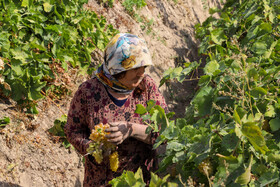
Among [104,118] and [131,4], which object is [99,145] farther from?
[131,4]

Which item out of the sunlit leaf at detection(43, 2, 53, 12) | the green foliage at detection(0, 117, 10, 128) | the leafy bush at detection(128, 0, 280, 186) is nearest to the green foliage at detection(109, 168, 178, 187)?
the leafy bush at detection(128, 0, 280, 186)

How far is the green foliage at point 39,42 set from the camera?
12.4 ft

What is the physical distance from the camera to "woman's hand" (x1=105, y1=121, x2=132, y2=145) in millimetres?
2189

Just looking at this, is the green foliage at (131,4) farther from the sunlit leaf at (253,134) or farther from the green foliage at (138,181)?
the sunlit leaf at (253,134)

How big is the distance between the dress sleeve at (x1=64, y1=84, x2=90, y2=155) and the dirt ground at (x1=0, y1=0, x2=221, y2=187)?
1.15m

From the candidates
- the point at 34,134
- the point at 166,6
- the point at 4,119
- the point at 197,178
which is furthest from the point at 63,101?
the point at 166,6

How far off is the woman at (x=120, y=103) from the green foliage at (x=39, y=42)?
4.91ft

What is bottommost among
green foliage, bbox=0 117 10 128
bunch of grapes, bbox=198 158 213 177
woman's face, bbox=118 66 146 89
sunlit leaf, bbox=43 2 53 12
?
green foliage, bbox=0 117 10 128

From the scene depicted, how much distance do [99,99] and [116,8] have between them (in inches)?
147

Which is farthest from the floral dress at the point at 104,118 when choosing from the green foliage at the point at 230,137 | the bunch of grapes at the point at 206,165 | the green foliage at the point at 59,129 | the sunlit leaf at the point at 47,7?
the sunlit leaf at the point at 47,7

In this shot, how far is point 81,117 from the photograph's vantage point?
99.7 inches

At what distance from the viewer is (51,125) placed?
408cm

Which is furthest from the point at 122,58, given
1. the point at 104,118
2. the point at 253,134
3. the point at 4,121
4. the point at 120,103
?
the point at 4,121

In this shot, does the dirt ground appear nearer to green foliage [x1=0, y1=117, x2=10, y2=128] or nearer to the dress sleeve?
green foliage [x1=0, y1=117, x2=10, y2=128]
